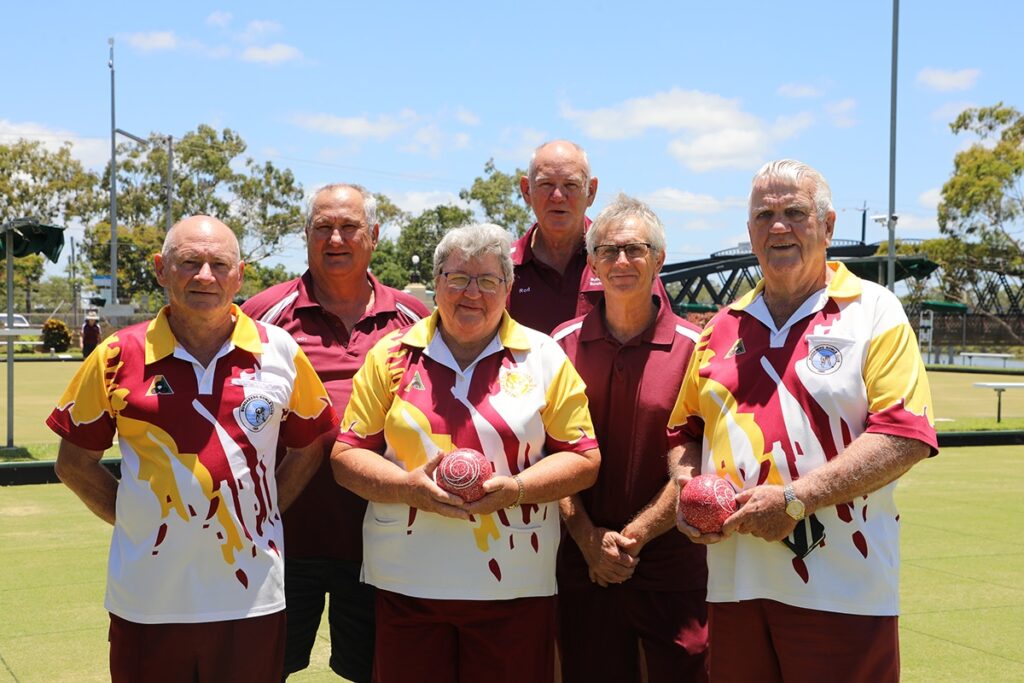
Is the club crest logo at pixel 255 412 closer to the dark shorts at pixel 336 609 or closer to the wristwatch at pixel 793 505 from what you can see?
the dark shorts at pixel 336 609

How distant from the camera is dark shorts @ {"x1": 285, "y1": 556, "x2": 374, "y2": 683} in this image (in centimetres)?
387

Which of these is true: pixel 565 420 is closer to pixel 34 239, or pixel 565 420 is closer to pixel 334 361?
pixel 334 361

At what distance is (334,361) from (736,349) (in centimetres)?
151

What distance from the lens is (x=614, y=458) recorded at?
137 inches

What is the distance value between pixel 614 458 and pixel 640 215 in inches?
31.1

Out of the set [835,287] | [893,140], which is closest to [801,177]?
[835,287]

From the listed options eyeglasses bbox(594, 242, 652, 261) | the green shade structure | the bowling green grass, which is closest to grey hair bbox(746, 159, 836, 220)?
eyeglasses bbox(594, 242, 652, 261)

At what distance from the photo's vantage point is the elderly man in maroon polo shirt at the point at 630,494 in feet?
11.3

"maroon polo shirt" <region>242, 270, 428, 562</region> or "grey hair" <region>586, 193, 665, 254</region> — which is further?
"maroon polo shirt" <region>242, 270, 428, 562</region>

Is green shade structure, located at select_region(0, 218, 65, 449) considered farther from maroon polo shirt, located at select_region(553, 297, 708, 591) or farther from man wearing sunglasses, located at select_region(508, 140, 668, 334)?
maroon polo shirt, located at select_region(553, 297, 708, 591)

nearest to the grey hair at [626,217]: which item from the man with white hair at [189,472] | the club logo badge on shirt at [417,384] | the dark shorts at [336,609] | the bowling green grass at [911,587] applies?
the club logo badge on shirt at [417,384]

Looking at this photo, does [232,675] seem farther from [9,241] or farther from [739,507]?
[9,241]

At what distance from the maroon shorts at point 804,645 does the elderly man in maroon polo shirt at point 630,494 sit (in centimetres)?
49

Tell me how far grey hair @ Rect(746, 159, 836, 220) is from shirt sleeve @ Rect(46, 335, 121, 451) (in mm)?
1915
